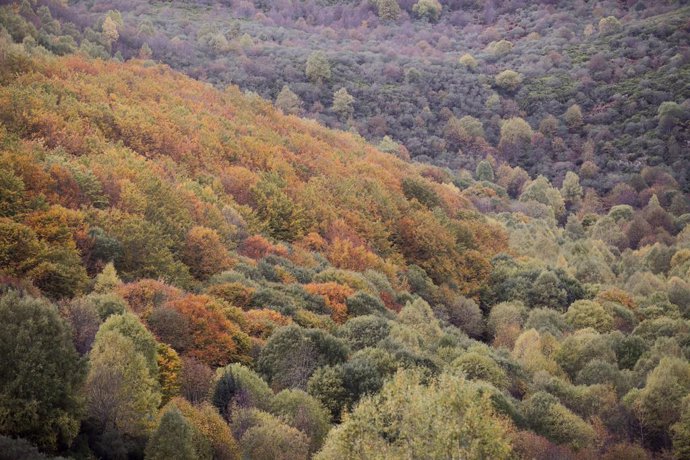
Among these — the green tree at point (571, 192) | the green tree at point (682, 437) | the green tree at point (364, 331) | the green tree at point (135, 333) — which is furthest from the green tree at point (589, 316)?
the green tree at point (571, 192)

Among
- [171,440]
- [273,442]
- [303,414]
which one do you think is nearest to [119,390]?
[171,440]

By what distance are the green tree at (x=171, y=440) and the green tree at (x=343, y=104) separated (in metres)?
125

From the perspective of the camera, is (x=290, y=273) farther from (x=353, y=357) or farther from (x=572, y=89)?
(x=572, y=89)

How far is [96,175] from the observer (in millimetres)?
43844

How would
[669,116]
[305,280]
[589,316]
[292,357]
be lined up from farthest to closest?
[669,116], [589,316], [305,280], [292,357]

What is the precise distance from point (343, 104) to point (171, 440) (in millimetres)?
126725

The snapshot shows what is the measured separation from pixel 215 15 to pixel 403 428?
191 metres

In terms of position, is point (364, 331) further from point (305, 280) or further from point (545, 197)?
point (545, 197)

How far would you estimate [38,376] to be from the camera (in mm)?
19109

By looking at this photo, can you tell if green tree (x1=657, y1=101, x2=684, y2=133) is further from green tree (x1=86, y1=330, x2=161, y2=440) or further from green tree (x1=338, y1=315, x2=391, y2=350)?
green tree (x1=86, y1=330, x2=161, y2=440)

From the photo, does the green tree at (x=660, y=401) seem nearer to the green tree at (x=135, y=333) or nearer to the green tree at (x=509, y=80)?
the green tree at (x=135, y=333)

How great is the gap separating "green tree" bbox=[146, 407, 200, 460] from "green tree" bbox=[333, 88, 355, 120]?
125 meters

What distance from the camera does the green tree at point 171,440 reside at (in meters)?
19.9

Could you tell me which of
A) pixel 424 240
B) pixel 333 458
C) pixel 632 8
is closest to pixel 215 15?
pixel 632 8
